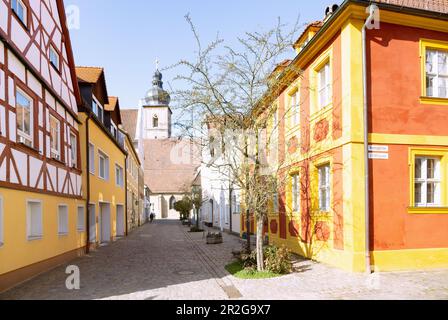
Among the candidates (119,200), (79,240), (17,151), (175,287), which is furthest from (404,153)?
(119,200)

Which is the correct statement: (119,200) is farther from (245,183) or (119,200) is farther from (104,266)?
(245,183)

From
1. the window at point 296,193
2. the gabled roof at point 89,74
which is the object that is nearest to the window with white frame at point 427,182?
the window at point 296,193

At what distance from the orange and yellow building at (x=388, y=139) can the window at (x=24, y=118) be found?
6517 mm

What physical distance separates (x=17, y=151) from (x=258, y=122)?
5.89m

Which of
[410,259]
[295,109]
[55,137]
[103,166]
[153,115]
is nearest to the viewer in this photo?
[410,259]

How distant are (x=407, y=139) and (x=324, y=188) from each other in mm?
2768

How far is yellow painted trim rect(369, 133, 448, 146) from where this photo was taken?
34.5ft

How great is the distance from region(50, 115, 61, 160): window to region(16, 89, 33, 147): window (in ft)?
5.90

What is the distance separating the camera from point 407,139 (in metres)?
10.7

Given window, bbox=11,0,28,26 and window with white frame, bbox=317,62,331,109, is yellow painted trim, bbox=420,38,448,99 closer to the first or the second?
window with white frame, bbox=317,62,331,109

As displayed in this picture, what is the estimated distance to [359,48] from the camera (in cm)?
1044

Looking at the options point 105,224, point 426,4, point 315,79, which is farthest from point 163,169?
point 426,4

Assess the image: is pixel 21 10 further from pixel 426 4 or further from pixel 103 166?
pixel 426 4
